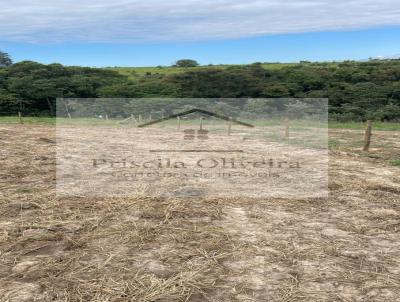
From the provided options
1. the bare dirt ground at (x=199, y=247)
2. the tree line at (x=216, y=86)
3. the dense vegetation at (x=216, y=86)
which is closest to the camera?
the bare dirt ground at (x=199, y=247)

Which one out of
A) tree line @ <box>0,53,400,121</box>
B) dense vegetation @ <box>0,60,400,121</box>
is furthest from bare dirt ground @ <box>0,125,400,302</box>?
dense vegetation @ <box>0,60,400,121</box>

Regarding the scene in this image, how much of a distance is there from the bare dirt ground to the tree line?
31.9 meters

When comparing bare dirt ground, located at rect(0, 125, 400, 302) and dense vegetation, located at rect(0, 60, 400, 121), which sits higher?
dense vegetation, located at rect(0, 60, 400, 121)

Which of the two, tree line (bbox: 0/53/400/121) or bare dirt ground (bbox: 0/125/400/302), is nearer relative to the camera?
bare dirt ground (bbox: 0/125/400/302)

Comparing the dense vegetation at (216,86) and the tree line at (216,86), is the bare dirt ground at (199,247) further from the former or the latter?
the dense vegetation at (216,86)

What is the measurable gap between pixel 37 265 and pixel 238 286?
7.03 ft

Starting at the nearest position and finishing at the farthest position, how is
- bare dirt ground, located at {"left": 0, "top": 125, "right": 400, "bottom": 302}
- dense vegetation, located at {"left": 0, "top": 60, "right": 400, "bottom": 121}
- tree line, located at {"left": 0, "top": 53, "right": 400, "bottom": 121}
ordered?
bare dirt ground, located at {"left": 0, "top": 125, "right": 400, "bottom": 302}, tree line, located at {"left": 0, "top": 53, "right": 400, "bottom": 121}, dense vegetation, located at {"left": 0, "top": 60, "right": 400, "bottom": 121}

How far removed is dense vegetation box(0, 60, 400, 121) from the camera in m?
41.0

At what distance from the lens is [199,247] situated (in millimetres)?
5156

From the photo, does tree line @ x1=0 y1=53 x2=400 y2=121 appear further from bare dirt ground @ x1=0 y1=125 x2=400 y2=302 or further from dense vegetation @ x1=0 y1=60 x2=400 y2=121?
bare dirt ground @ x1=0 y1=125 x2=400 y2=302

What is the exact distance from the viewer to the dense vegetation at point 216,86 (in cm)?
4097

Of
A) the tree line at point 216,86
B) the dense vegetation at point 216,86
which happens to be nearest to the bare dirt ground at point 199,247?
the tree line at point 216,86

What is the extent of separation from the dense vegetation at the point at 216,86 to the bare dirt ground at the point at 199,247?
106 feet

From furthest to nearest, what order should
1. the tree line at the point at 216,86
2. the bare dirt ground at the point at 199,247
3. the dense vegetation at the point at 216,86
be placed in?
the dense vegetation at the point at 216,86, the tree line at the point at 216,86, the bare dirt ground at the point at 199,247
